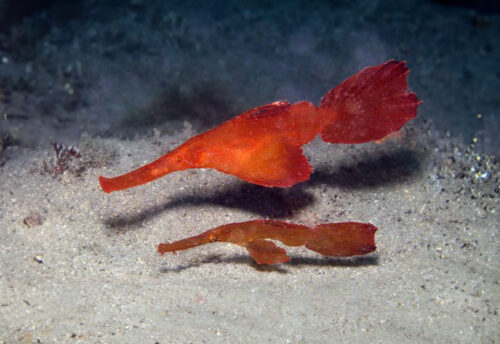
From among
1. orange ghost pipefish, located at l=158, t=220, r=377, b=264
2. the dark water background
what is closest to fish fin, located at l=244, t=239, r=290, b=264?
orange ghost pipefish, located at l=158, t=220, r=377, b=264

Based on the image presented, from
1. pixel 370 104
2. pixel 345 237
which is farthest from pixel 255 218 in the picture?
pixel 370 104

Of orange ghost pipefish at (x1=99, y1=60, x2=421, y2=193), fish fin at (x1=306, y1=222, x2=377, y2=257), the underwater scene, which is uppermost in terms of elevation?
orange ghost pipefish at (x1=99, y1=60, x2=421, y2=193)

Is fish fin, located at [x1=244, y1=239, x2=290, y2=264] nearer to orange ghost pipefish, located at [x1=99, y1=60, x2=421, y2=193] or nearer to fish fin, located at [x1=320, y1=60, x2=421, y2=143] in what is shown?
orange ghost pipefish, located at [x1=99, y1=60, x2=421, y2=193]

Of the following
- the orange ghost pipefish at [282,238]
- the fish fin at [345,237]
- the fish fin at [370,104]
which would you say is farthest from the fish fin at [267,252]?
the fish fin at [370,104]

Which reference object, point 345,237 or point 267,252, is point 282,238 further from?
point 345,237

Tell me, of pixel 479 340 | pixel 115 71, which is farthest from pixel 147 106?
pixel 479 340

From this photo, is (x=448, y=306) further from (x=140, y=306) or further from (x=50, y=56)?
(x=50, y=56)
